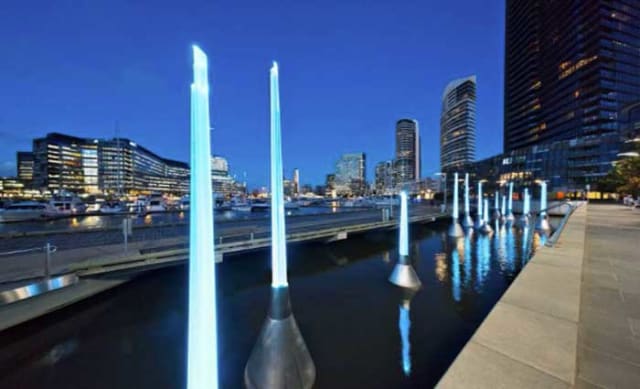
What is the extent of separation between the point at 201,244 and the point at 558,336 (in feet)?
14.3

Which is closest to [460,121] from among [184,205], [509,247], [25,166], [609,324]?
[184,205]

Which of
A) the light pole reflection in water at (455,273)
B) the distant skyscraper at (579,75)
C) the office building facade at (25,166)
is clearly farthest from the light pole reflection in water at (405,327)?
the office building facade at (25,166)

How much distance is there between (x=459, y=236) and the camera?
68.9ft

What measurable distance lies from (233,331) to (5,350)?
505cm

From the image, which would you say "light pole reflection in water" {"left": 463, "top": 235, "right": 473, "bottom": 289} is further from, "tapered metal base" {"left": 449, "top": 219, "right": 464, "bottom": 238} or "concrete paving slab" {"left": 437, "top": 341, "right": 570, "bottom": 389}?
"concrete paving slab" {"left": 437, "top": 341, "right": 570, "bottom": 389}

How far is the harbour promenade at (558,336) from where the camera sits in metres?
2.56

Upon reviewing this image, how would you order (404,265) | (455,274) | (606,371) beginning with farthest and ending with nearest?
1. (455,274)
2. (404,265)
3. (606,371)

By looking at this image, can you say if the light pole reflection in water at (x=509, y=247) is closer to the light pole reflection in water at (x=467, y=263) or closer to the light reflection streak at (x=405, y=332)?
the light pole reflection in water at (x=467, y=263)

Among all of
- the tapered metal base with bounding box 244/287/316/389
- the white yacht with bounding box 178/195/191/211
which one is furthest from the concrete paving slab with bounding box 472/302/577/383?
the white yacht with bounding box 178/195/191/211

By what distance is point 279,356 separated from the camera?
12.2ft

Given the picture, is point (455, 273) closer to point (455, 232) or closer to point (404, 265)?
point (404, 265)

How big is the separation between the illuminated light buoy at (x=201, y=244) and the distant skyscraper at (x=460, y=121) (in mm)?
149364

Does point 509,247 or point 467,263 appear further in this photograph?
point 509,247

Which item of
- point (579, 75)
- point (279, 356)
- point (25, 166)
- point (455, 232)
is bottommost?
point (455, 232)
